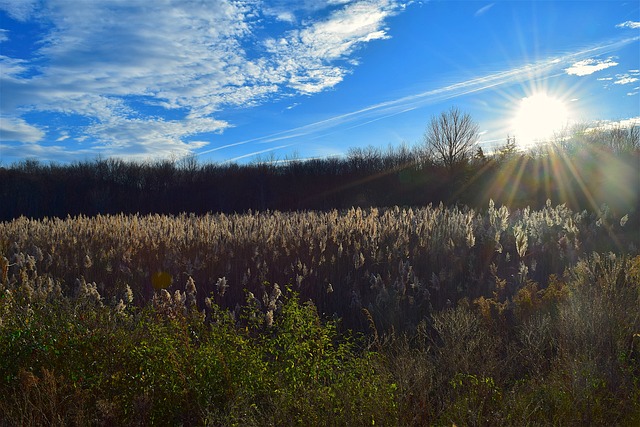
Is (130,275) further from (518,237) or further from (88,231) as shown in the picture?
(518,237)

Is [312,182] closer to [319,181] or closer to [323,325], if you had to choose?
[319,181]

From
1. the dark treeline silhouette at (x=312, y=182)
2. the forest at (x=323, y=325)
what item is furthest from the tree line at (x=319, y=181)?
the forest at (x=323, y=325)

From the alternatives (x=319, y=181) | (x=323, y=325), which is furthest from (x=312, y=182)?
(x=323, y=325)

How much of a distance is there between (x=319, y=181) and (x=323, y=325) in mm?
27348

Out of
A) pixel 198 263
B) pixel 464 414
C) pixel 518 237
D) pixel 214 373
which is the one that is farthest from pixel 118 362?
pixel 518 237

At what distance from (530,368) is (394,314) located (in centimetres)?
158

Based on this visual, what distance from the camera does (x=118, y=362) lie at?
12.9 feet

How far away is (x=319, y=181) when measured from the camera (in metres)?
32.7

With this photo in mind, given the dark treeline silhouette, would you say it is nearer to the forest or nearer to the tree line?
the tree line

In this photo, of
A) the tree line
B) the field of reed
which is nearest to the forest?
the field of reed

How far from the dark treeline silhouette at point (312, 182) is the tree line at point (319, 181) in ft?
0.19

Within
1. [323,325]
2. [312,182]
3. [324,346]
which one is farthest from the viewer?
[312,182]

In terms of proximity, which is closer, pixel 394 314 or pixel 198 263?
pixel 394 314

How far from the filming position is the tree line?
26.9 m
